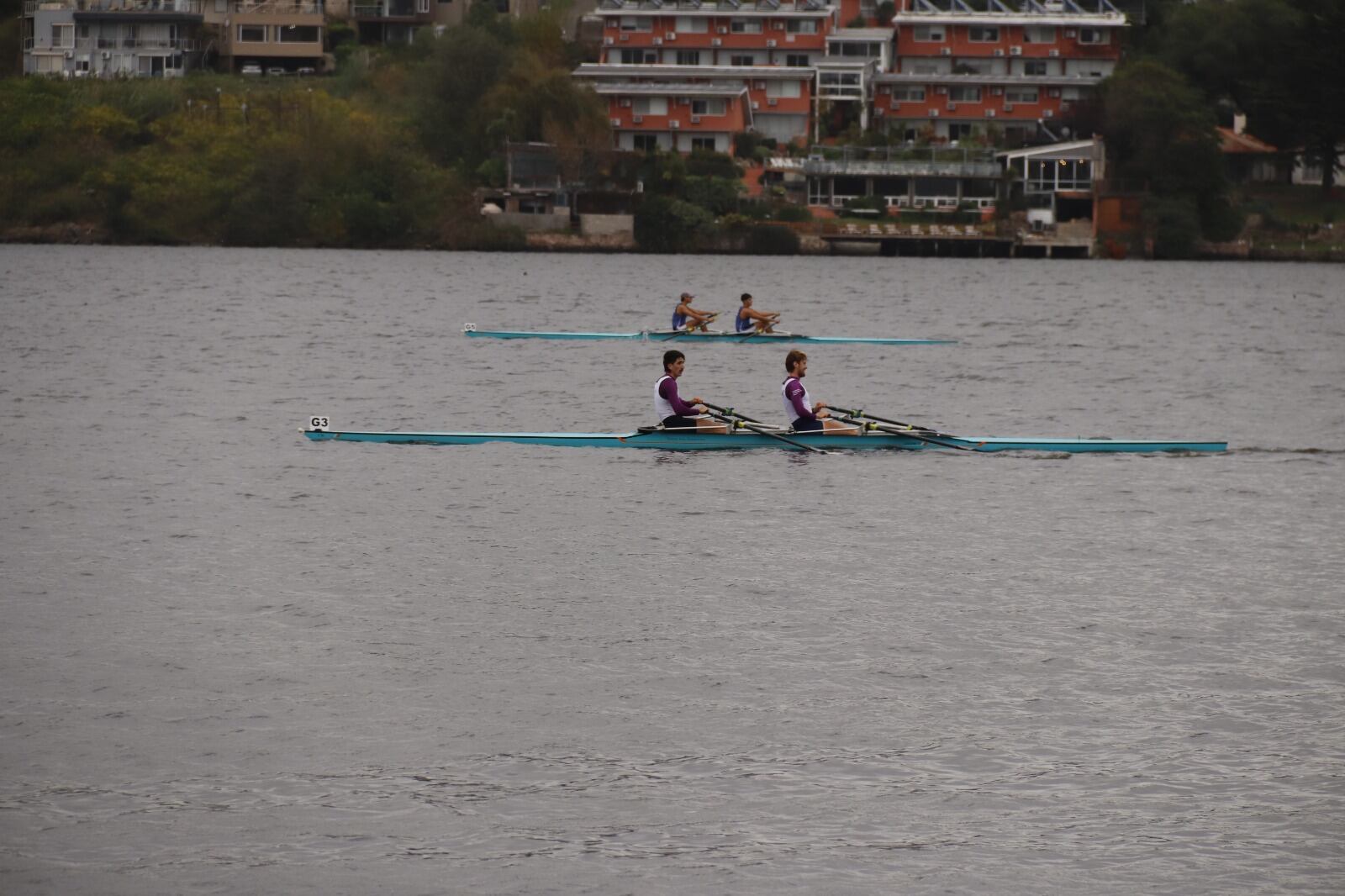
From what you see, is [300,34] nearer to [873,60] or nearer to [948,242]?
[873,60]

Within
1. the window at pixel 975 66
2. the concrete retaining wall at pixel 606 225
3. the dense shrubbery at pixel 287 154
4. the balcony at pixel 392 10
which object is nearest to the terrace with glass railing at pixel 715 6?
the window at pixel 975 66

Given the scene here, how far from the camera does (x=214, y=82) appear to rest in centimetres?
12019

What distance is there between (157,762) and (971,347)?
40.5 metres

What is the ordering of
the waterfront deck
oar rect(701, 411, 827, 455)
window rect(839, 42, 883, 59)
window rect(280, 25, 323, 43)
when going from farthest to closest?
window rect(280, 25, 323, 43)
window rect(839, 42, 883, 59)
the waterfront deck
oar rect(701, 411, 827, 455)

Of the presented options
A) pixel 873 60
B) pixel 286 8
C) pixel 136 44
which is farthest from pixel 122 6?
pixel 873 60

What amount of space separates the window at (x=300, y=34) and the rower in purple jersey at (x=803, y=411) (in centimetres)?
11267

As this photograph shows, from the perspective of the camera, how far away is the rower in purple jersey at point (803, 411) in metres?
25.5

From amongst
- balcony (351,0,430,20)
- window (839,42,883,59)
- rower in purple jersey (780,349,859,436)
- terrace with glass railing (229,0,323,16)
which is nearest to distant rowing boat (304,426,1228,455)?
rower in purple jersey (780,349,859,436)

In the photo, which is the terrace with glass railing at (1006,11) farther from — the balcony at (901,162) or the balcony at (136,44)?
the balcony at (136,44)

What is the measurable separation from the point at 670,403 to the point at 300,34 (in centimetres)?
11334

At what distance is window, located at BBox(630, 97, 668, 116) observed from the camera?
112 m

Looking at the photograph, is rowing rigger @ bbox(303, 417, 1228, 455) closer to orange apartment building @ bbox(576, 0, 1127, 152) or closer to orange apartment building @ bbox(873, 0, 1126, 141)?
orange apartment building @ bbox(576, 0, 1127, 152)

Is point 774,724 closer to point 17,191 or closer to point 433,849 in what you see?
point 433,849

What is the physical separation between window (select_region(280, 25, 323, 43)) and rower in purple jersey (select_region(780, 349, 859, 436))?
113m
